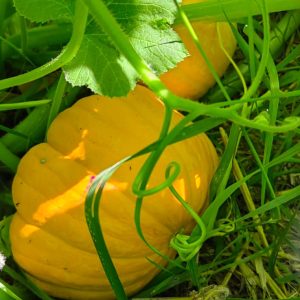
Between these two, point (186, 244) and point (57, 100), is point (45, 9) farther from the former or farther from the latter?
point (186, 244)

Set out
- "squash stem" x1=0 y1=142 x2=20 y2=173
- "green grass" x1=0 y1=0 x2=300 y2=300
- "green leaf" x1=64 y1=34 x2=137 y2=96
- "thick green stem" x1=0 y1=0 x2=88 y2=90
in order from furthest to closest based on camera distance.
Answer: "squash stem" x1=0 y1=142 x2=20 y2=173 → "green grass" x1=0 y1=0 x2=300 y2=300 → "green leaf" x1=64 y1=34 x2=137 y2=96 → "thick green stem" x1=0 y1=0 x2=88 y2=90

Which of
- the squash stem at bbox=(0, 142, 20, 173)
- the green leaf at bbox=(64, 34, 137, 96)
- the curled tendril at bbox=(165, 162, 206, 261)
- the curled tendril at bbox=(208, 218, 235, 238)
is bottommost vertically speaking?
the curled tendril at bbox=(208, 218, 235, 238)

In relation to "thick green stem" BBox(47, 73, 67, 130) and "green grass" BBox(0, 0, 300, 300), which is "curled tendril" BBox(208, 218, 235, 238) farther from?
"thick green stem" BBox(47, 73, 67, 130)

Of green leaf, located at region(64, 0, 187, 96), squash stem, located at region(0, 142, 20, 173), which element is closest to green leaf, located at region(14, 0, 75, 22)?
green leaf, located at region(64, 0, 187, 96)

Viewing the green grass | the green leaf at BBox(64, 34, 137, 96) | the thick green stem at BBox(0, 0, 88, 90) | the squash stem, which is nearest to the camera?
the thick green stem at BBox(0, 0, 88, 90)

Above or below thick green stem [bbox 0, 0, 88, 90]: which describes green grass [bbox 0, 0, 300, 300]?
below

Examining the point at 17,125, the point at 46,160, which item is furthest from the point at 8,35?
the point at 46,160

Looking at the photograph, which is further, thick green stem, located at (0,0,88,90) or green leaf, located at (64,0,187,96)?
green leaf, located at (64,0,187,96)
